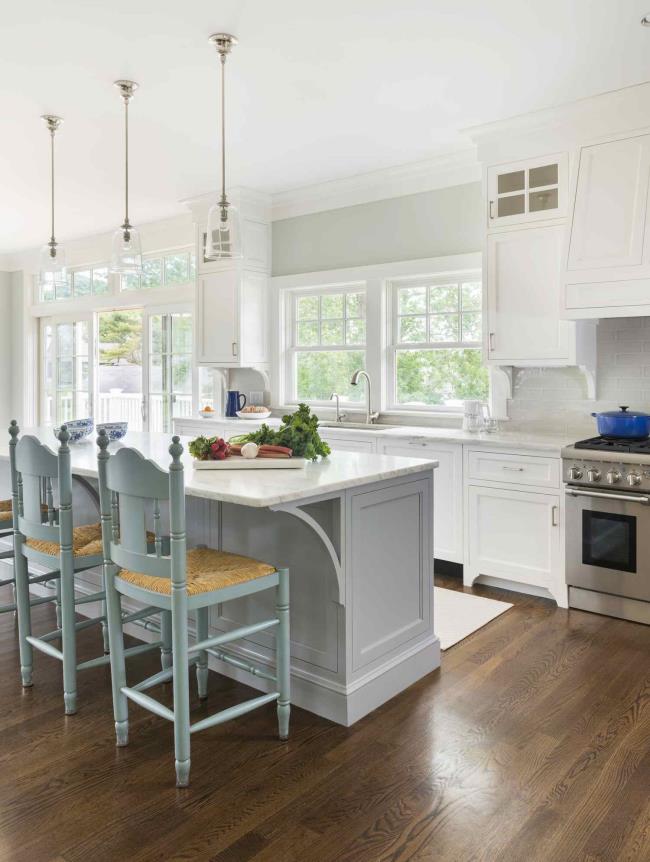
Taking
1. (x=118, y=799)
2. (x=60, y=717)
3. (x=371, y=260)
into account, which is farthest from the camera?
(x=371, y=260)

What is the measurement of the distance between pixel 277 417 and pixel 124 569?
144 inches

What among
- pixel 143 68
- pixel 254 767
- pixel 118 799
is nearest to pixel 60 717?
pixel 118 799

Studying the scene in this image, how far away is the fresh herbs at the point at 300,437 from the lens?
289 centimetres

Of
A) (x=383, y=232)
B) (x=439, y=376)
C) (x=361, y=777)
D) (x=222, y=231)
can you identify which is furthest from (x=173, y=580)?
(x=383, y=232)

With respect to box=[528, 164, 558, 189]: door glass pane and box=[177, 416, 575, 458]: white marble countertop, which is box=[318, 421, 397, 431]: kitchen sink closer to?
box=[177, 416, 575, 458]: white marble countertop

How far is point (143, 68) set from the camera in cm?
342

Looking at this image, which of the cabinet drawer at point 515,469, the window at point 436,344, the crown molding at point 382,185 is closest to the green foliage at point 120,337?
the crown molding at point 382,185

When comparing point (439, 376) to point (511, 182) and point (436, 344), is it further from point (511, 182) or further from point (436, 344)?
point (511, 182)

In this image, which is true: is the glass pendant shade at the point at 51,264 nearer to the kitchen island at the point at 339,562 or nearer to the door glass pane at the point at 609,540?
the kitchen island at the point at 339,562

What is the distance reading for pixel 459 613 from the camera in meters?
3.72

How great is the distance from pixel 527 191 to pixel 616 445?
1.62 meters

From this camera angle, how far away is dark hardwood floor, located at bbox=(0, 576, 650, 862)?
188cm

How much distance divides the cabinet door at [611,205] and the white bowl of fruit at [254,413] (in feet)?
9.19

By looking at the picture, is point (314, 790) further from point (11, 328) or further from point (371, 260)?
point (11, 328)
